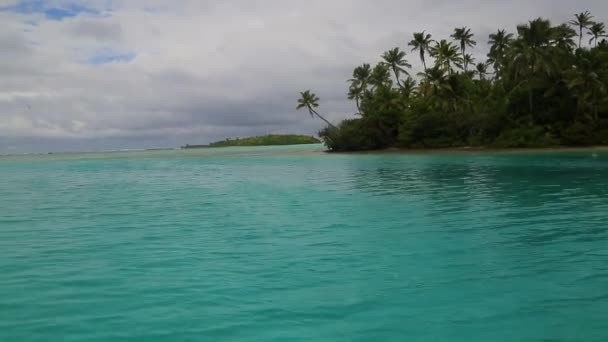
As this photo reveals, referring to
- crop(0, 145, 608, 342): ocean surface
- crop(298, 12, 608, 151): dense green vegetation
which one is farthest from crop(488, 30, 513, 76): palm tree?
crop(0, 145, 608, 342): ocean surface

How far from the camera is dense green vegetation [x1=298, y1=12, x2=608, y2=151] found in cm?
5519

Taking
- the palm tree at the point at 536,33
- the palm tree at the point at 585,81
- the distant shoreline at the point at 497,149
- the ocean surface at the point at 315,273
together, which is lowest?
the ocean surface at the point at 315,273

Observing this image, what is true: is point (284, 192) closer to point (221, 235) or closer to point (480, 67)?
point (221, 235)

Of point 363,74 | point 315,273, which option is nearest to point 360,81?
point 363,74

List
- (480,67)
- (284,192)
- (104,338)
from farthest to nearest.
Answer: (480,67), (284,192), (104,338)

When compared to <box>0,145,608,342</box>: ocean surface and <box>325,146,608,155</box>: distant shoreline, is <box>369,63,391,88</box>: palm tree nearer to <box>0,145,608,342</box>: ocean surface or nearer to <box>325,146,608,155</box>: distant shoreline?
<box>325,146,608,155</box>: distant shoreline

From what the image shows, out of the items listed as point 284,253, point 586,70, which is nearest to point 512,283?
point 284,253

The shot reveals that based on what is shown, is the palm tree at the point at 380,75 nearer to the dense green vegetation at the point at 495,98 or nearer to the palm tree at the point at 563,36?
the dense green vegetation at the point at 495,98

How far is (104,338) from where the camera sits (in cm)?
555

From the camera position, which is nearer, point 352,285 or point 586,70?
point 352,285

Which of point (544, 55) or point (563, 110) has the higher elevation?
point (544, 55)

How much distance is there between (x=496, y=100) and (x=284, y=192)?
5276 cm

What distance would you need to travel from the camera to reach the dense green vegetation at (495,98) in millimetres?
55188

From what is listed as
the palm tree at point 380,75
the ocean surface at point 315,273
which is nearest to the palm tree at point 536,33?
the palm tree at point 380,75
